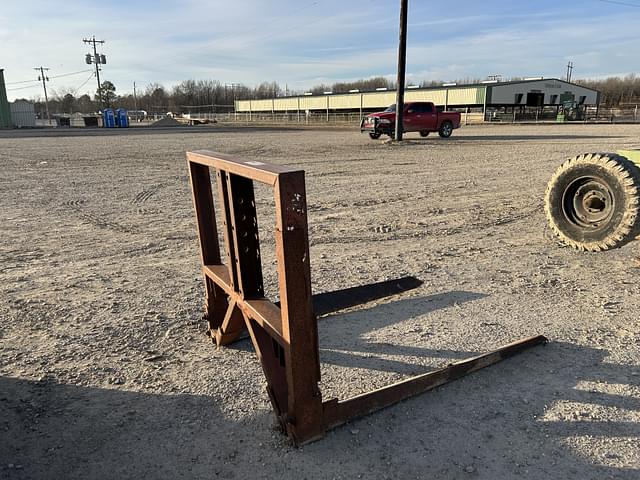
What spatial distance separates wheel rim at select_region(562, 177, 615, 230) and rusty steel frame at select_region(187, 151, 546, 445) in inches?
102

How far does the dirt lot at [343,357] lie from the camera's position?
2.40 meters

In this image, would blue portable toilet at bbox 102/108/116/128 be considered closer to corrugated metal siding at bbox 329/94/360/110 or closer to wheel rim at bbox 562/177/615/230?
corrugated metal siding at bbox 329/94/360/110

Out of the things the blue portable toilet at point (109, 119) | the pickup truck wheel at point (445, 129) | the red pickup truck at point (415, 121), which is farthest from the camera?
the blue portable toilet at point (109, 119)

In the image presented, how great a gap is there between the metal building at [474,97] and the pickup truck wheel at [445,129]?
3127 cm

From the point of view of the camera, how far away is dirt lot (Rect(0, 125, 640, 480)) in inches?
94.3

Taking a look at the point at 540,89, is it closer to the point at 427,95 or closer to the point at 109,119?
the point at 427,95

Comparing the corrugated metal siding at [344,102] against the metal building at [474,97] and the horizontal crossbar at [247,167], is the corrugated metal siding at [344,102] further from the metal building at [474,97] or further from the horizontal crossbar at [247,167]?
the horizontal crossbar at [247,167]

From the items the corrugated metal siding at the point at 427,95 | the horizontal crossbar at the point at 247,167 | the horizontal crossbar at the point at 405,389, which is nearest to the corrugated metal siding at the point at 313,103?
the corrugated metal siding at the point at 427,95

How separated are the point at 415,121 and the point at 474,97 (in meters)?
34.2

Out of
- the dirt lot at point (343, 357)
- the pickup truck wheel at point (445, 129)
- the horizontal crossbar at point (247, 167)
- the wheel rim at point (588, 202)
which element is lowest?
the pickup truck wheel at point (445, 129)

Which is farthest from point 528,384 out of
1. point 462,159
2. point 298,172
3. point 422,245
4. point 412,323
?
point 462,159

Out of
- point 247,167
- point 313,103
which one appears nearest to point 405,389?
point 247,167

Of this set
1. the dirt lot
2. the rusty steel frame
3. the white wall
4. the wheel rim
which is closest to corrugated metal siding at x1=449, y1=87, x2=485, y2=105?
the white wall

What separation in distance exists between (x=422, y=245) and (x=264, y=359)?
351 cm
